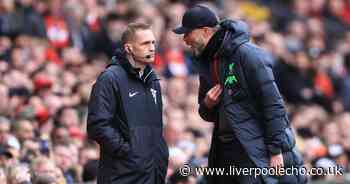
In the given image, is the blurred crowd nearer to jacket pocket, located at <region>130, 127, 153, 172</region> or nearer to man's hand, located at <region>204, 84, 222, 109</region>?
man's hand, located at <region>204, 84, 222, 109</region>

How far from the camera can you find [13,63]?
12.6 metres

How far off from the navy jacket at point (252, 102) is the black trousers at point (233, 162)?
0.09m

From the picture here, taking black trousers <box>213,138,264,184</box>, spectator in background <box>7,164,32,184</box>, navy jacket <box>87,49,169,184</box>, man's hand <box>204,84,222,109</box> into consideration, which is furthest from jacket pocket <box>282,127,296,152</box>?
spectator in background <box>7,164,32,184</box>

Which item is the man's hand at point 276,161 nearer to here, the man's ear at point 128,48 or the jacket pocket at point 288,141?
the jacket pocket at point 288,141

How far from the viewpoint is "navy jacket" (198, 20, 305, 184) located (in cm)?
775

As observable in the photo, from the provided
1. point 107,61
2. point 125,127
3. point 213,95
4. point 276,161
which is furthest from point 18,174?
point 107,61

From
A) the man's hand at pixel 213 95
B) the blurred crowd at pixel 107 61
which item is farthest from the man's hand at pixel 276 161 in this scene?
the blurred crowd at pixel 107 61

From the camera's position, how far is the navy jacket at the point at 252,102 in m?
7.75

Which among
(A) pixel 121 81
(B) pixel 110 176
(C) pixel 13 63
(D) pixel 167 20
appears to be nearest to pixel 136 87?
(A) pixel 121 81

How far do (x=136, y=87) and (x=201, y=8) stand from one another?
78cm

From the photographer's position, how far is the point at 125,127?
25.8 ft

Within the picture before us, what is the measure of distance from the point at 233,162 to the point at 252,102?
50 centimetres

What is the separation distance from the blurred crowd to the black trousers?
76 cm

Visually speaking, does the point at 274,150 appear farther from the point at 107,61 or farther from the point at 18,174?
the point at 107,61
